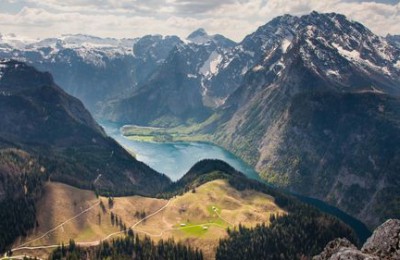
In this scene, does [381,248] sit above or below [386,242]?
below

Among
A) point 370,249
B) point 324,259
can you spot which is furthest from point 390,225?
point 324,259

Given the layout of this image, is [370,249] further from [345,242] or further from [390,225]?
[345,242]

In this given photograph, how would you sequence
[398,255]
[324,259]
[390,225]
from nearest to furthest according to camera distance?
[398,255] < [390,225] < [324,259]

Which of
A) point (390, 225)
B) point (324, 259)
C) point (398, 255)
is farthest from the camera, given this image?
point (324, 259)

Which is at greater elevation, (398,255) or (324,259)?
(398,255)

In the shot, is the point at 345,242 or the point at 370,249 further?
the point at 345,242

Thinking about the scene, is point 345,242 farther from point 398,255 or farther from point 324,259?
point 398,255

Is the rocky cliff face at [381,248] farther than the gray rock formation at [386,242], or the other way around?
the gray rock formation at [386,242]

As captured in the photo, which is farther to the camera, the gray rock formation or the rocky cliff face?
the gray rock formation

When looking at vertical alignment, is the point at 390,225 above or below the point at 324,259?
above
